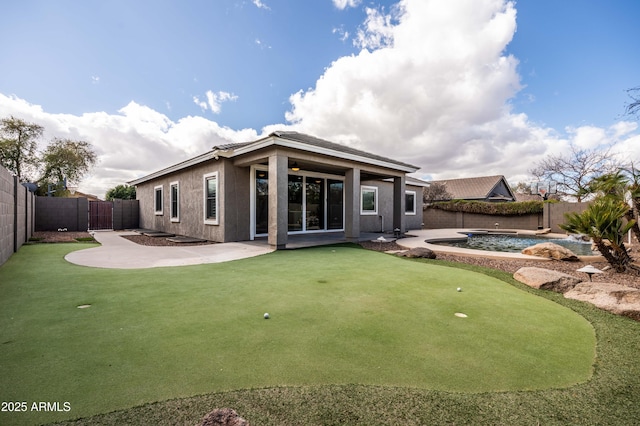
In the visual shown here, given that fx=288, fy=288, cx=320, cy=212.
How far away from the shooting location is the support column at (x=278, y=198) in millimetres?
8492

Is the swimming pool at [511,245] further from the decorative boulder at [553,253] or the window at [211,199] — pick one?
the window at [211,199]

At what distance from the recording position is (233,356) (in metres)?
2.38

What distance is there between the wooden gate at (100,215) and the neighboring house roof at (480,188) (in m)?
30.7

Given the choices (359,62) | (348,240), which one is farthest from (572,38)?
(348,240)

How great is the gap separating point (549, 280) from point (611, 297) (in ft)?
2.89

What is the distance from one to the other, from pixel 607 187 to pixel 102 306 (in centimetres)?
1062

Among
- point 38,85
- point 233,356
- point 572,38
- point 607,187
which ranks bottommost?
point 233,356

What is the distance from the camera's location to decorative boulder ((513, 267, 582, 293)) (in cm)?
465

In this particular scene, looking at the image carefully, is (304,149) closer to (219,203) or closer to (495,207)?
(219,203)

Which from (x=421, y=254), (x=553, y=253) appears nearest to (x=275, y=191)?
(x=421, y=254)

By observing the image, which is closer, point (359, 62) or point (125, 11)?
point (125, 11)

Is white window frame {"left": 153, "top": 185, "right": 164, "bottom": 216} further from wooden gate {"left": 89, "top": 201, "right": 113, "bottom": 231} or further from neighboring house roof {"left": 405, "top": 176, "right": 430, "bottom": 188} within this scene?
neighboring house roof {"left": 405, "top": 176, "right": 430, "bottom": 188}

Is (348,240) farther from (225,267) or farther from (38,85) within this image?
(38,85)

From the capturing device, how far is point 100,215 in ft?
58.4
